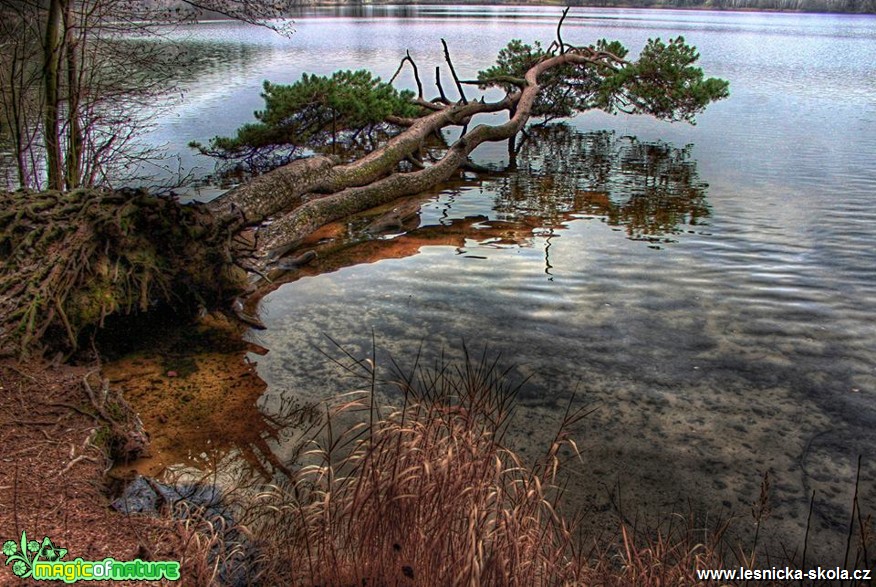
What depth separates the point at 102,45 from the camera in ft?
29.9

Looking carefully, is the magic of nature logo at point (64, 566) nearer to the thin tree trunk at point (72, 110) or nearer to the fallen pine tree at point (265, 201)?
the fallen pine tree at point (265, 201)

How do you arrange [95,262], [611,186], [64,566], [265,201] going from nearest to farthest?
[64,566], [95,262], [265,201], [611,186]

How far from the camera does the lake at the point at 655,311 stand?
498cm

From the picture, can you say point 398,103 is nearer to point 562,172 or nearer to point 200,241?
point 562,172

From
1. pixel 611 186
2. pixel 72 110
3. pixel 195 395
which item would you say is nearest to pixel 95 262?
pixel 195 395

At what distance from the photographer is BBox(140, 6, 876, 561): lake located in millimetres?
4980

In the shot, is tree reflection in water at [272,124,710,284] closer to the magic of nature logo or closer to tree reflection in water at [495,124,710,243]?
tree reflection in water at [495,124,710,243]

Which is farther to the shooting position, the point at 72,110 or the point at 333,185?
the point at 333,185

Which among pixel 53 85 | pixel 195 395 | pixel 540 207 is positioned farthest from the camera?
pixel 540 207

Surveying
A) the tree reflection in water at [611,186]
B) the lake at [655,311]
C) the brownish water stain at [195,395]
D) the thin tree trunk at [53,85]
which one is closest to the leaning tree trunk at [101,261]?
the brownish water stain at [195,395]

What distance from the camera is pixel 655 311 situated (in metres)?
7.86

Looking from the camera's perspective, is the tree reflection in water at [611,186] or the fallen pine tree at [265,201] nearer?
the fallen pine tree at [265,201]

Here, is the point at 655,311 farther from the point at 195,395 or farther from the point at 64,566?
the point at 64,566

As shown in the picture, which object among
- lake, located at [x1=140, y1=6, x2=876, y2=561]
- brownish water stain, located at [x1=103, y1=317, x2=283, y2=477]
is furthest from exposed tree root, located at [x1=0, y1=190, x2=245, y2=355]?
lake, located at [x1=140, y1=6, x2=876, y2=561]
